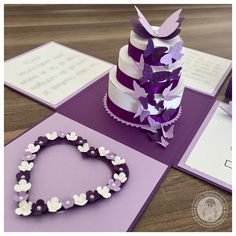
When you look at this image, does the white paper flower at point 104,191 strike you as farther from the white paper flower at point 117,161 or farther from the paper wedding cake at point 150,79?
the paper wedding cake at point 150,79

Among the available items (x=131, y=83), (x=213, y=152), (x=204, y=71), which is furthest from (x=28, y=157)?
(x=204, y=71)

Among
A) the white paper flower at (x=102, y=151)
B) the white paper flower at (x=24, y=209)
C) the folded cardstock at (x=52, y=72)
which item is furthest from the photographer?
the folded cardstock at (x=52, y=72)

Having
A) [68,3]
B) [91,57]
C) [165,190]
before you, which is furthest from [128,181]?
[68,3]

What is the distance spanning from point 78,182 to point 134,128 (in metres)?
0.18

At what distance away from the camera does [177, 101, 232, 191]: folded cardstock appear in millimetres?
535

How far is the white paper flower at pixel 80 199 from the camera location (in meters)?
0.45

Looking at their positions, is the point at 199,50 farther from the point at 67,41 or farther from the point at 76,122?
the point at 76,122

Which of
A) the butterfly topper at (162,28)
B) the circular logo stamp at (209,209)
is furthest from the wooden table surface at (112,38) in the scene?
the butterfly topper at (162,28)

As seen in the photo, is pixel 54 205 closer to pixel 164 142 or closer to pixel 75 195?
pixel 75 195

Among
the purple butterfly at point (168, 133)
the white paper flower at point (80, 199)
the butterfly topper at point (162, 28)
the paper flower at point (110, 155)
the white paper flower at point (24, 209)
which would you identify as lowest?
the white paper flower at point (24, 209)

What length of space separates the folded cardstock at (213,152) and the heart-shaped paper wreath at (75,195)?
0.39 feet

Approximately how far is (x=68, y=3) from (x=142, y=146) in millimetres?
687

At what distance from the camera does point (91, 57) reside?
0.83 meters

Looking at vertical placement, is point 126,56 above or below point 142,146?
above
